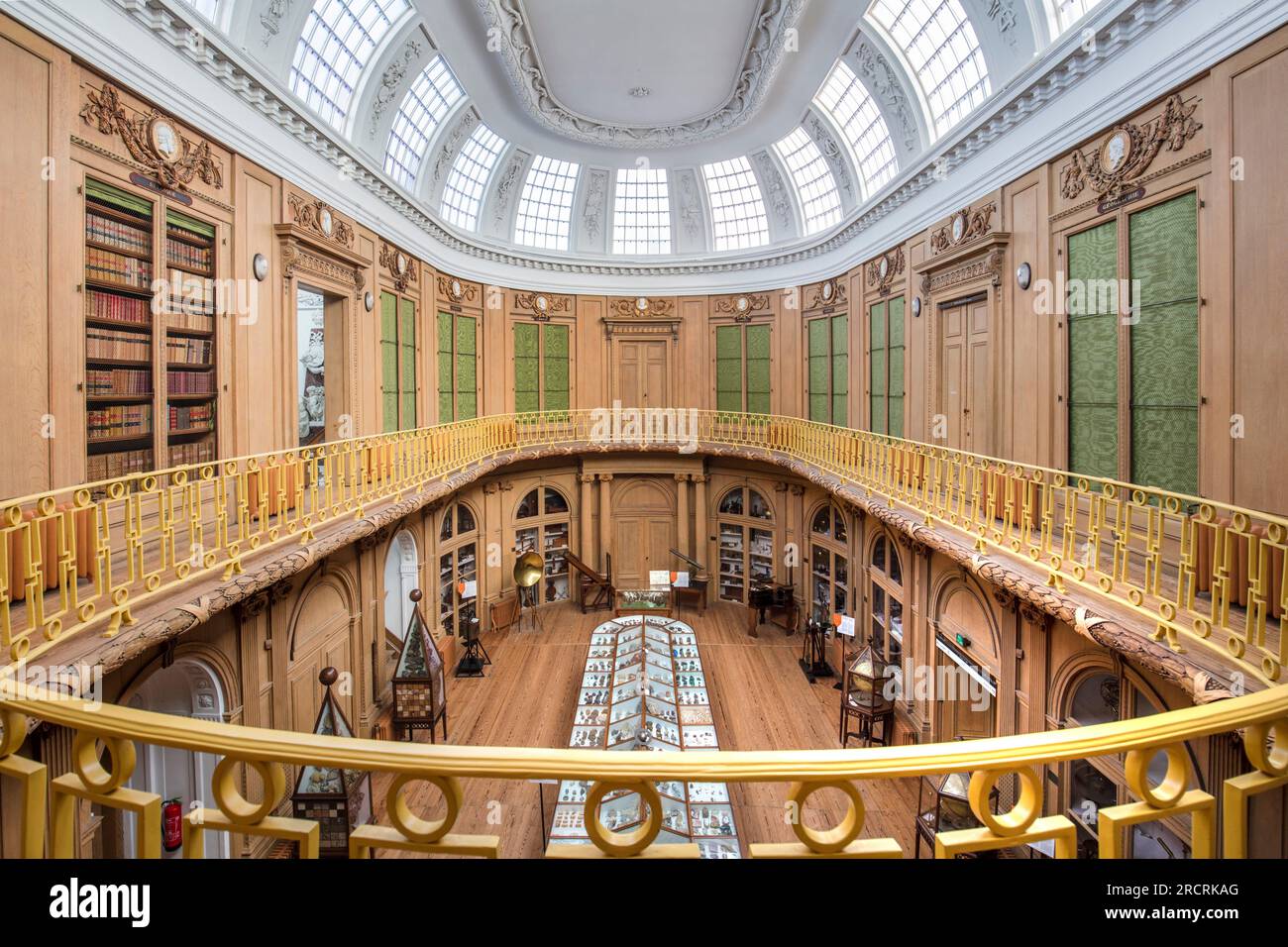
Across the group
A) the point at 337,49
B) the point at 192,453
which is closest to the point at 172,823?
the point at 192,453

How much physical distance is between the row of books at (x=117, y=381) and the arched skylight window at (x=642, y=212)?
614 inches

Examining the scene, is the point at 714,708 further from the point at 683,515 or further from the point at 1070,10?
the point at 1070,10

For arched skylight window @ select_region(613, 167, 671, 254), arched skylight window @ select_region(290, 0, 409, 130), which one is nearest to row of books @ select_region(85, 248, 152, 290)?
arched skylight window @ select_region(290, 0, 409, 130)

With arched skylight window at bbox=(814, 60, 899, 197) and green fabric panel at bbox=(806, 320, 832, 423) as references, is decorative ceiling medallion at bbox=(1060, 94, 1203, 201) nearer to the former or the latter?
arched skylight window at bbox=(814, 60, 899, 197)

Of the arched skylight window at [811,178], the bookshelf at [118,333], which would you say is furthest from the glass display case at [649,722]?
the arched skylight window at [811,178]

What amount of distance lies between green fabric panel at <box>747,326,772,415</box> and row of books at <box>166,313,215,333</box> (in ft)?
47.3

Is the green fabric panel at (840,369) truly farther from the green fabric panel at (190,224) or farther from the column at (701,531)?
the green fabric panel at (190,224)

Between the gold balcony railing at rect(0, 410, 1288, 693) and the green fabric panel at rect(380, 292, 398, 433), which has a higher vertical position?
the green fabric panel at rect(380, 292, 398, 433)

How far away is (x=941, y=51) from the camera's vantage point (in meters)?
11.1

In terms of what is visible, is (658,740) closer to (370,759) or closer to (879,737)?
(879,737)

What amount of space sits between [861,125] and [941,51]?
360 centimetres

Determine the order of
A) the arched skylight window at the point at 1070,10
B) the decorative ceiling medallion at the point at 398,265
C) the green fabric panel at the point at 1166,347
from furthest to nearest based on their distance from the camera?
1. the decorative ceiling medallion at the point at 398,265
2. the arched skylight window at the point at 1070,10
3. the green fabric panel at the point at 1166,347

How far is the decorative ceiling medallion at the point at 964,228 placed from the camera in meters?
10.1

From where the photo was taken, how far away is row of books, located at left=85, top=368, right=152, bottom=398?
20.7 ft
